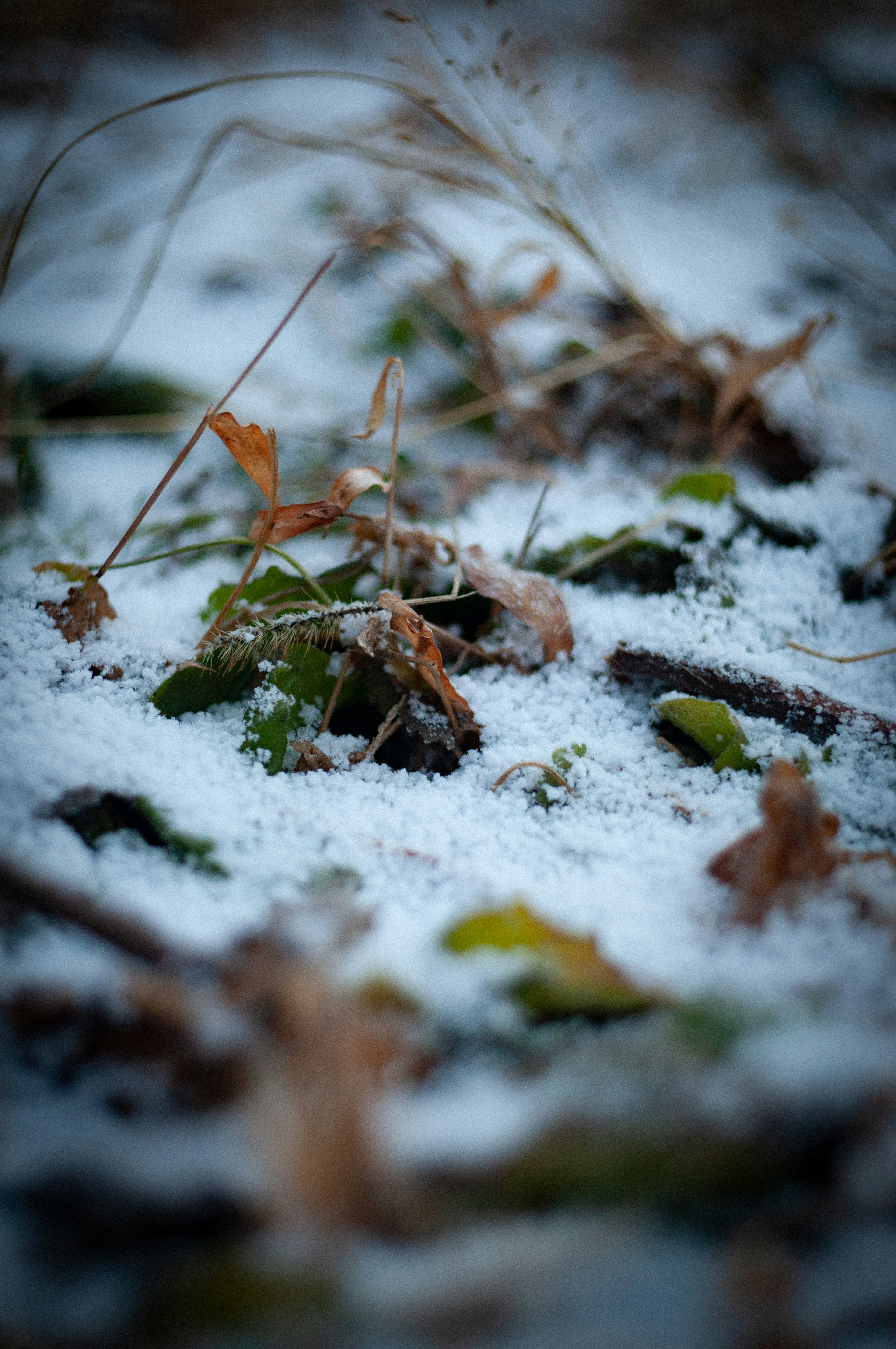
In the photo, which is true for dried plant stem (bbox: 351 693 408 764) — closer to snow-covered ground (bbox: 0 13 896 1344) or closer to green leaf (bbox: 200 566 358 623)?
snow-covered ground (bbox: 0 13 896 1344)

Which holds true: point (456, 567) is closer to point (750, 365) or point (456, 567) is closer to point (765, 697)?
point (765, 697)

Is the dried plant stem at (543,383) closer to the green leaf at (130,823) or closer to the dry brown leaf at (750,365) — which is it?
the dry brown leaf at (750,365)

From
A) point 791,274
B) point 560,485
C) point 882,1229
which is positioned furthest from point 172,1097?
point 791,274

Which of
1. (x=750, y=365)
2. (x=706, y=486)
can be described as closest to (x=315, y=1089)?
(x=706, y=486)

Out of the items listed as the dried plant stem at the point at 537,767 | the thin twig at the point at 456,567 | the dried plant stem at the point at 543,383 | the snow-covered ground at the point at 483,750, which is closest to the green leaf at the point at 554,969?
the snow-covered ground at the point at 483,750

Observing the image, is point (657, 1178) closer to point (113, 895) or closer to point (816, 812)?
point (816, 812)

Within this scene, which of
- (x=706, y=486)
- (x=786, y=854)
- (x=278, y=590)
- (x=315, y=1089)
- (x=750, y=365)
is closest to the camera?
(x=315, y=1089)

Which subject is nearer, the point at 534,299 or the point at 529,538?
the point at 529,538
